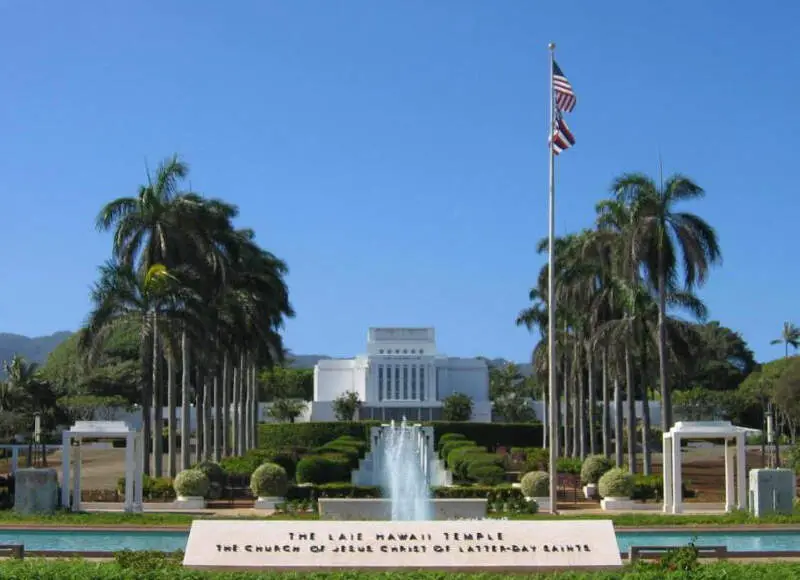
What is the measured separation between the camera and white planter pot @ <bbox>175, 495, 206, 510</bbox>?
110ft

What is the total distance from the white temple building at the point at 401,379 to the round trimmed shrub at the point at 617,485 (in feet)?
221

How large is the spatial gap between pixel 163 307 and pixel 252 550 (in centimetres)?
2335

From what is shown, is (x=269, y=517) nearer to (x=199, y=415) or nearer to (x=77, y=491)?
(x=77, y=491)

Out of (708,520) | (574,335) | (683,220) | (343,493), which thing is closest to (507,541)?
(708,520)

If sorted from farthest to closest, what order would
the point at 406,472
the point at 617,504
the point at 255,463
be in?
1. the point at 406,472
2. the point at 255,463
3. the point at 617,504

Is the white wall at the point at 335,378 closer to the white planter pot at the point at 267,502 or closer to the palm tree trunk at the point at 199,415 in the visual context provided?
the palm tree trunk at the point at 199,415

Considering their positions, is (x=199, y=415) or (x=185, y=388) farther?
(x=199, y=415)

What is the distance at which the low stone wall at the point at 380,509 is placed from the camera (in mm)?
24797

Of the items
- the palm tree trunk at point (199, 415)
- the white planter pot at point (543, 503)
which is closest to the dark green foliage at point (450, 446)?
the palm tree trunk at point (199, 415)

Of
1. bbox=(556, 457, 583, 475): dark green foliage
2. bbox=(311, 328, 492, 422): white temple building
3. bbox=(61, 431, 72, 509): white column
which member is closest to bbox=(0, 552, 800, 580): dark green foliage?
bbox=(61, 431, 72, 509): white column

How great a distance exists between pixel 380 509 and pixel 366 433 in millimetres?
54667

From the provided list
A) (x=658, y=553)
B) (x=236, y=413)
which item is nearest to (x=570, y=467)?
(x=236, y=413)

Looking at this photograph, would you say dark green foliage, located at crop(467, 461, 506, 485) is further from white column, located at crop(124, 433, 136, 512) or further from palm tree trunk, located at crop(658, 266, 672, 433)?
white column, located at crop(124, 433, 136, 512)

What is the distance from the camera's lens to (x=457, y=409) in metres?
97.9
